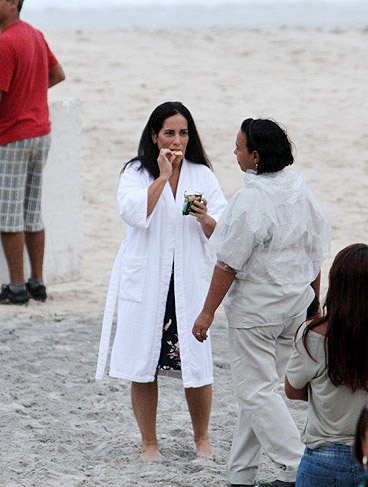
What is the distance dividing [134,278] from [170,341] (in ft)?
1.06

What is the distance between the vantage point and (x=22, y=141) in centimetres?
761

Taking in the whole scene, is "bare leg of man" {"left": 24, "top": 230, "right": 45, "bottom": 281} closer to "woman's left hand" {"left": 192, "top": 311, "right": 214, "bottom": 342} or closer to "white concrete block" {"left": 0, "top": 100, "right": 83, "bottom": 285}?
"white concrete block" {"left": 0, "top": 100, "right": 83, "bottom": 285}

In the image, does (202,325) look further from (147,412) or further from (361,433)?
(361,433)

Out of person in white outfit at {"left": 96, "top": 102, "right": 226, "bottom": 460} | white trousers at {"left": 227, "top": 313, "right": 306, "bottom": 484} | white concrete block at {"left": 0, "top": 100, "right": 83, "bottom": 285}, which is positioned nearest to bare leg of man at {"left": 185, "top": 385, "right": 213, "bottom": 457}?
person in white outfit at {"left": 96, "top": 102, "right": 226, "bottom": 460}

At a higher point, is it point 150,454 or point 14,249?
point 14,249

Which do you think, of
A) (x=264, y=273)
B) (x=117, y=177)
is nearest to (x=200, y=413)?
(x=264, y=273)

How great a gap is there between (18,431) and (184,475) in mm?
988

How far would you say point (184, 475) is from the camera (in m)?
4.95

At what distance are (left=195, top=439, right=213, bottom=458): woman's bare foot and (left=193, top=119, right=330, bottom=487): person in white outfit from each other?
2.10ft

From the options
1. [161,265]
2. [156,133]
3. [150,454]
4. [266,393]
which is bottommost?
[150,454]

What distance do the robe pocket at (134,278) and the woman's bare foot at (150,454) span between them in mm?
723

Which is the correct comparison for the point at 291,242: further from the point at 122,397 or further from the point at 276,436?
the point at 122,397

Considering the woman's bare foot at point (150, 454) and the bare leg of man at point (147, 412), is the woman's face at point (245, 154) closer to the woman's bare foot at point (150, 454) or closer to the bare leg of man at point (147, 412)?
the bare leg of man at point (147, 412)

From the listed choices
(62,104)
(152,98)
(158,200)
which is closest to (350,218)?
(62,104)
